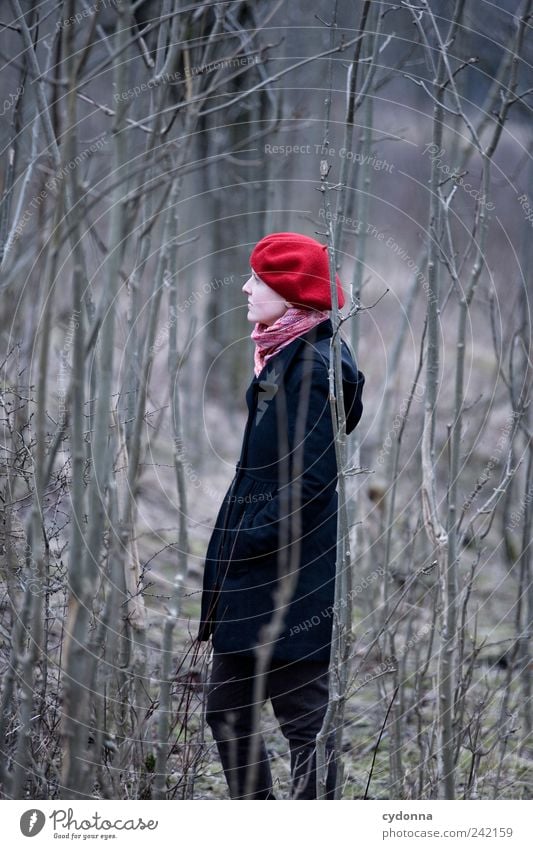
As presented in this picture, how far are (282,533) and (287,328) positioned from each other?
1.57ft

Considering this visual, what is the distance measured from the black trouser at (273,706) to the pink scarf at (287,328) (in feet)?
2.41

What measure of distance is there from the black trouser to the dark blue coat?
0.20 ft

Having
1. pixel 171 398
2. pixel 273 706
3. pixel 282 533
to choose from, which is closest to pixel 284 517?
pixel 282 533

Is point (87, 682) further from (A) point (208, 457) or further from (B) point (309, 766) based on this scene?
(A) point (208, 457)

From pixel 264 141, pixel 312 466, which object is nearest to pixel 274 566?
pixel 312 466

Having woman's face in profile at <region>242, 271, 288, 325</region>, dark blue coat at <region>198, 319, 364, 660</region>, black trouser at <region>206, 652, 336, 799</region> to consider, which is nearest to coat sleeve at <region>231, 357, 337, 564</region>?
dark blue coat at <region>198, 319, 364, 660</region>

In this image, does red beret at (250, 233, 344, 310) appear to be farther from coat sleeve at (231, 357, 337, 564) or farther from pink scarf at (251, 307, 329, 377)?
coat sleeve at (231, 357, 337, 564)

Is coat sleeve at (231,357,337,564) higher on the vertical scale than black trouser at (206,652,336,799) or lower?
higher

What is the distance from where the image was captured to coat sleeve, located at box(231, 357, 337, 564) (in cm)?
183

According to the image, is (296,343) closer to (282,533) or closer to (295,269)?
(295,269)

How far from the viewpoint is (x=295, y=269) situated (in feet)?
6.24

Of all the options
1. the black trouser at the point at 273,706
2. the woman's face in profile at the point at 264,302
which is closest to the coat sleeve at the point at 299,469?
the woman's face in profile at the point at 264,302

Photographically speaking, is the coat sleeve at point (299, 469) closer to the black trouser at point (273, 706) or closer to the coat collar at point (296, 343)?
the coat collar at point (296, 343)

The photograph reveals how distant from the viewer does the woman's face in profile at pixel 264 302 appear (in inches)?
76.1
